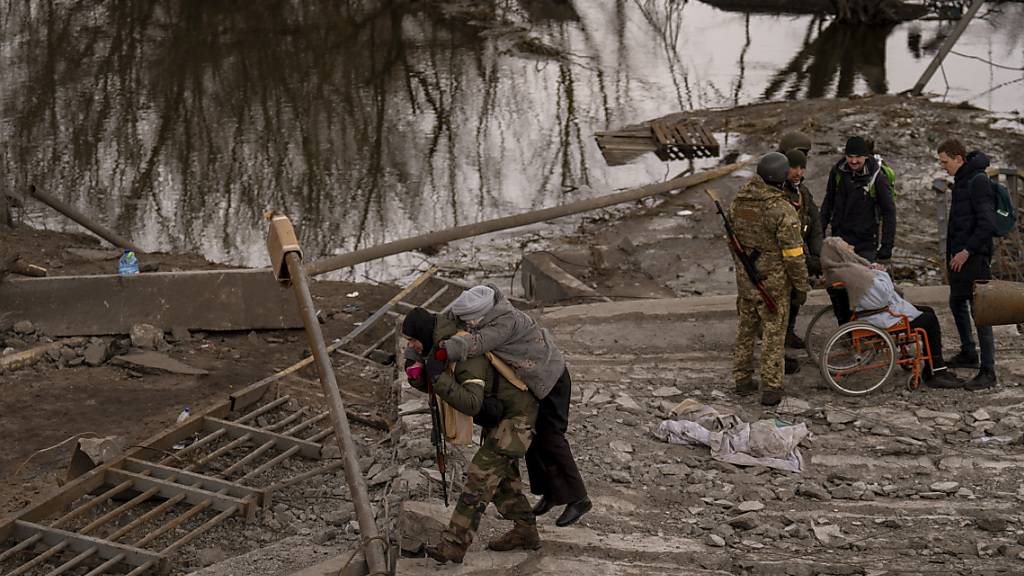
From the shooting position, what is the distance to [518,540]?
20.4ft

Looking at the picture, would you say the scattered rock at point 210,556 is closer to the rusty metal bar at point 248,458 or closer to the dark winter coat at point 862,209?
the rusty metal bar at point 248,458

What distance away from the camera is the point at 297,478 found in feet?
27.6

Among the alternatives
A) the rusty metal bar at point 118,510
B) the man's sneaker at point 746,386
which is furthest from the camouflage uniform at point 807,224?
the rusty metal bar at point 118,510

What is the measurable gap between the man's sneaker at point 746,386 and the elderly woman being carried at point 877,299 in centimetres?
88

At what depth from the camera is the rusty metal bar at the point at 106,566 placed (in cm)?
719

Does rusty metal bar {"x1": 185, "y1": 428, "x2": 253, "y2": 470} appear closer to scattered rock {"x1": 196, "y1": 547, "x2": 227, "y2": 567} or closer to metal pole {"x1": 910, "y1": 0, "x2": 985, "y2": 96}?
scattered rock {"x1": 196, "y1": 547, "x2": 227, "y2": 567}

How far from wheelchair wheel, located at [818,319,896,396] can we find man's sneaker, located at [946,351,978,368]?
1.99ft

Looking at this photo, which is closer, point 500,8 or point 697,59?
point 697,59

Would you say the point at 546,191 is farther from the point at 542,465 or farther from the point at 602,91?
the point at 542,465

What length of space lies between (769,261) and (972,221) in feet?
4.91

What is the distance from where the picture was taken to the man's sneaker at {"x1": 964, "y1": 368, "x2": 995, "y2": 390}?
823 cm

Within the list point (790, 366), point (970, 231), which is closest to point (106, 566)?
point (790, 366)

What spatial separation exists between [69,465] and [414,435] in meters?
2.79

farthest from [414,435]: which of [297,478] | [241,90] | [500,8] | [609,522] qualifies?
[500,8]
